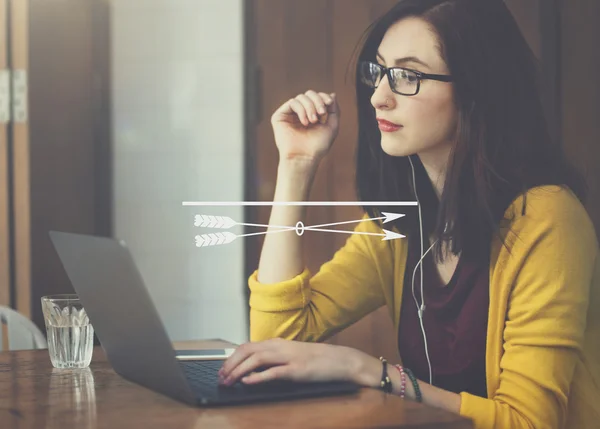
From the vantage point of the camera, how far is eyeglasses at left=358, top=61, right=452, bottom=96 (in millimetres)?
1404

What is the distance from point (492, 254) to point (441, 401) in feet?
0.84

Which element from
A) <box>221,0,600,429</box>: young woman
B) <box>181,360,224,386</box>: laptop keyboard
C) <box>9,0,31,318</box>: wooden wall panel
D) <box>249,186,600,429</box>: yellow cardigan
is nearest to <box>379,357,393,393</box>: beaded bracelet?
<box>221,0,600,429</box>: young woman

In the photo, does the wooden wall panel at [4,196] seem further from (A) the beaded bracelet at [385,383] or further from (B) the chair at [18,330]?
(A) the beaded bracelet at [385,383]

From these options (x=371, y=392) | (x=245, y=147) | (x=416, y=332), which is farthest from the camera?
(x=245, y=147)

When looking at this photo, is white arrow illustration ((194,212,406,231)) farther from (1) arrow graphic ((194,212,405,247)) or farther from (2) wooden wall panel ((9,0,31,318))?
(2) wooden wall panel ((9,0,31,318))

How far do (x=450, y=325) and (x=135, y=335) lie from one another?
0.56 metres

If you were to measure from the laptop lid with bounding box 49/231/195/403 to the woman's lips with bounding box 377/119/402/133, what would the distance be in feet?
1.93

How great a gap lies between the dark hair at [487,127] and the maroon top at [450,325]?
0.05m

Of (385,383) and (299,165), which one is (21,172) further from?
(385,383)

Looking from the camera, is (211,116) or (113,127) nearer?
(211,116)

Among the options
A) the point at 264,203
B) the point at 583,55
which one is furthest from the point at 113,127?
the point at 583,55

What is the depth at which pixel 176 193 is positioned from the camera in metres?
1.93

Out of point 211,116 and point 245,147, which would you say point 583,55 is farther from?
point 211,116

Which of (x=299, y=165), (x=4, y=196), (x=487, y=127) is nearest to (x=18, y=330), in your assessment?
(x=4, y=196)
